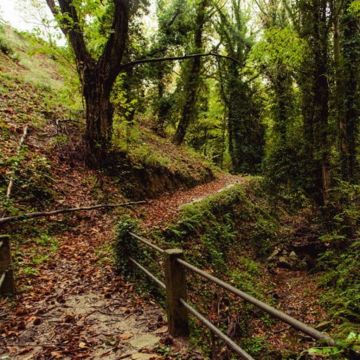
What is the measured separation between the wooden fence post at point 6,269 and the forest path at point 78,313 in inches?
7.5

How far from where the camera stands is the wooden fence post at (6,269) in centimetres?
536

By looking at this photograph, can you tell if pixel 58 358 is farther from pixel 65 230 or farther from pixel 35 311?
pixel 65 230

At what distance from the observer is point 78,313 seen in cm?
509

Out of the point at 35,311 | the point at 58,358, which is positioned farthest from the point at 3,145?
the point at 58,358

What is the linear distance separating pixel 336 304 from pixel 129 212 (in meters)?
5.83

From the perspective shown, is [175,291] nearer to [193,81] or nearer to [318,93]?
[318,93]

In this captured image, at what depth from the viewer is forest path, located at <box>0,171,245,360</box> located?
164 inches

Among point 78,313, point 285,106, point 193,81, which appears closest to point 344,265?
point 78,313

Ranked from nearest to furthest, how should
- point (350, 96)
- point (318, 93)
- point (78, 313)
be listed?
point (78, 313) → point (318, 93) → point (350, 96)

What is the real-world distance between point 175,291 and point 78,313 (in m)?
1.75

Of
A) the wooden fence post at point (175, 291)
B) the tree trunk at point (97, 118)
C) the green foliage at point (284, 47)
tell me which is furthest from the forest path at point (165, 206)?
the green foliage at point (284, 47)

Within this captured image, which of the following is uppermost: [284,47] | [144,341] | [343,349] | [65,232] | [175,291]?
[284,47]

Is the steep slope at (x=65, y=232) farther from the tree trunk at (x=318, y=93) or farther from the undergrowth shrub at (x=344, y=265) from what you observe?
the tree trunk at (x=318, y=93)

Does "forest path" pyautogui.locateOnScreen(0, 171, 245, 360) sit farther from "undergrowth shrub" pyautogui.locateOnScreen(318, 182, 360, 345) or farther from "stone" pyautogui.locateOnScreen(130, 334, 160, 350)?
"undergrowth shrub" pyautogui.locateOnScreen(318, 182, 360, 345)
